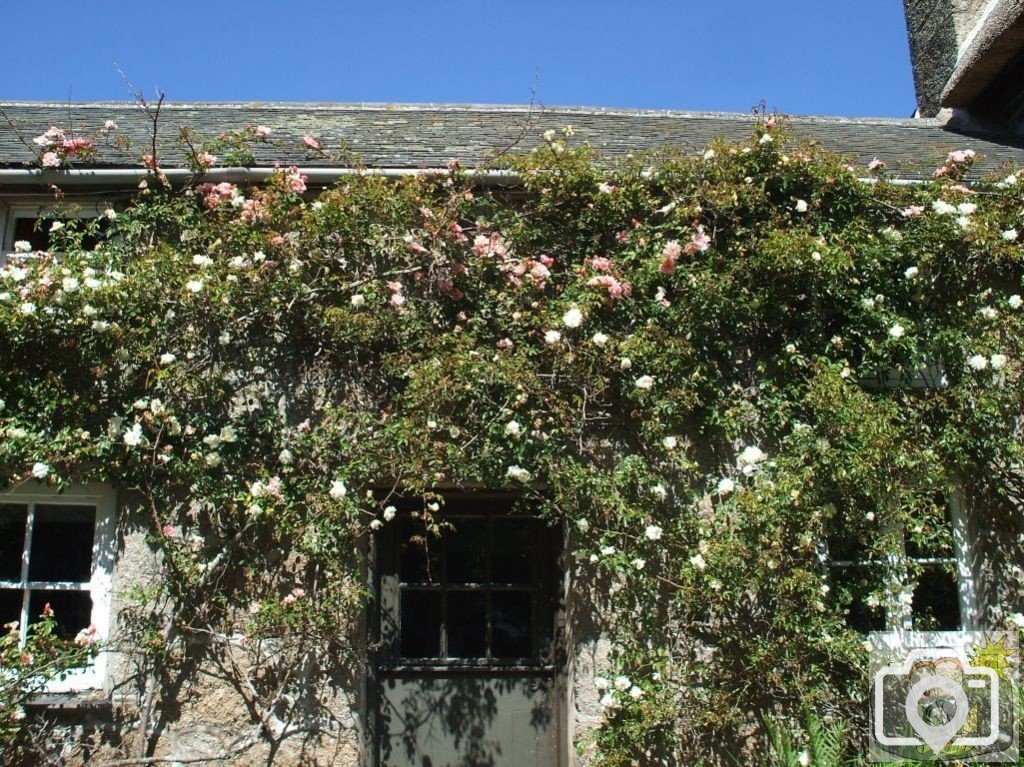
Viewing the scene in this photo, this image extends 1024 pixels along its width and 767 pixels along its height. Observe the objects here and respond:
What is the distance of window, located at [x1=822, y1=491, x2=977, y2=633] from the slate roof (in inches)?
89.8

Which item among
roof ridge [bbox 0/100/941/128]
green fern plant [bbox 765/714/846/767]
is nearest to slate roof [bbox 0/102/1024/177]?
roof ridge [bbox 0/100/941/128]

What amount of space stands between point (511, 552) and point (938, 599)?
2549mm

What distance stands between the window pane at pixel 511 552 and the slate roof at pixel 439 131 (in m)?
2.23

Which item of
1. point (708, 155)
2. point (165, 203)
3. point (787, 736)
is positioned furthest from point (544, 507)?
point (165, 203)

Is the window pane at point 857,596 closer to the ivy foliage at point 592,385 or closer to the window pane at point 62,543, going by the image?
the ivy foliage at point 592,385

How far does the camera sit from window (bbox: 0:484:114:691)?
5148mm

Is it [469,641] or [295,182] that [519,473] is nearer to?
[469,641]

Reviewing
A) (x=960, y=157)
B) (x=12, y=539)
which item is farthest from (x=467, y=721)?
(x=960, y=157)

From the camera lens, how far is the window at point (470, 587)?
539 centimetres

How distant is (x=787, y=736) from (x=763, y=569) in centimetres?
84

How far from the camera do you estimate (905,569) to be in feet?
16.3

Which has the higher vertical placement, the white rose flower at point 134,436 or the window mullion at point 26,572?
the white rose flower at point 134,436

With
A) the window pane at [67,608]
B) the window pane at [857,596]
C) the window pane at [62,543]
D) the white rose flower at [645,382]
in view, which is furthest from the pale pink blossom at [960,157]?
the window pane at [67,608]

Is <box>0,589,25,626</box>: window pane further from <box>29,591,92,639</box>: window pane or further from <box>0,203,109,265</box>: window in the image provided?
<box>0,203,109,265</box>: window
